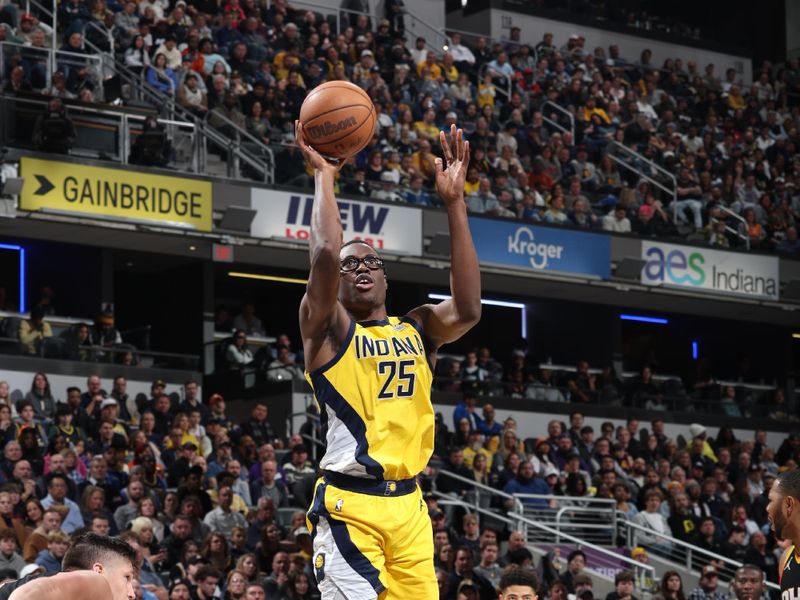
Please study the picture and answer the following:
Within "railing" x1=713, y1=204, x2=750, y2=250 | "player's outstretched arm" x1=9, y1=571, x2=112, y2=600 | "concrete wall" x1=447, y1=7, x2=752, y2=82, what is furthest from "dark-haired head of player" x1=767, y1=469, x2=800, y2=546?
"concrete wall" x1=447, y1=7, x2=752, y2=82

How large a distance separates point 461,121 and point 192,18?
492 centimetres

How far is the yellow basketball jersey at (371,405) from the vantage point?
6.50 m

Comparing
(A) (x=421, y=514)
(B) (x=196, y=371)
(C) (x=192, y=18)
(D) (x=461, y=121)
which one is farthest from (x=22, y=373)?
(A) (x=421, y=514)

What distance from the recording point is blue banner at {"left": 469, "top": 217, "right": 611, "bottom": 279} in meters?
23.0

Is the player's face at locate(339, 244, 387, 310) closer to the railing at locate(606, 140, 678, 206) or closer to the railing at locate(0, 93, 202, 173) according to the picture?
the railing at locate(0, 93, 202, 173)

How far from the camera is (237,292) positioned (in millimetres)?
25734

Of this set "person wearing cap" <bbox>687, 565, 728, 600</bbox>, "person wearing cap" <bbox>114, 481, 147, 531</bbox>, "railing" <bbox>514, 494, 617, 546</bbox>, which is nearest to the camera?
"person wearing cap" <bbox>114, 481, 147, 531</bbox>

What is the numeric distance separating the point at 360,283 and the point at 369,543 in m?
1.17

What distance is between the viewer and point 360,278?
21.8 feet

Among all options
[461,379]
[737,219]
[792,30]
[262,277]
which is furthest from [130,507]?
[792,30]

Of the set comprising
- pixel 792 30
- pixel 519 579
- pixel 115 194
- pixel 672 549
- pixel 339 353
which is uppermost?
pixel 792 30

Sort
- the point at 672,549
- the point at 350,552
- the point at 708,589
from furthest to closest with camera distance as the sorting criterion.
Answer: the point at 672,549, the point at 708,589, the point at 350,552

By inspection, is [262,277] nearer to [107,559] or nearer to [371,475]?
[371,475]

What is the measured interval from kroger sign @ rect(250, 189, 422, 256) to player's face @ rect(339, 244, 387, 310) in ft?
47.2
